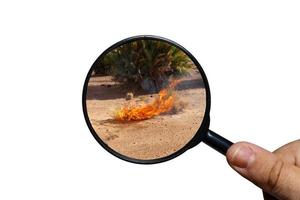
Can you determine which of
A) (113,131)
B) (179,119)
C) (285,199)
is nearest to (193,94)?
(179,119)

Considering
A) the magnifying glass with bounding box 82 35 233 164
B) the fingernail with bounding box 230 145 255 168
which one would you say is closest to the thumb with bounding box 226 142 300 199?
the fingernail with bounding box 230 145 255 168

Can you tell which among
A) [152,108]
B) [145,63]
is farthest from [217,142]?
[145,63]

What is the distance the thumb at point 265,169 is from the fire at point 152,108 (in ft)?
1.21

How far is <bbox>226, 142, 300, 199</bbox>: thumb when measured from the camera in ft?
6.06

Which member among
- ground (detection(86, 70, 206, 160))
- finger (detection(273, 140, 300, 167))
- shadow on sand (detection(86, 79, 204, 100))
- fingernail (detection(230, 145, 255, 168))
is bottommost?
finger (detection(273, 140, 300, 167))

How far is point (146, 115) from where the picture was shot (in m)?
2.03

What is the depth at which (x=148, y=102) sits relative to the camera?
203 cm

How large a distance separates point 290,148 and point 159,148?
714 mm

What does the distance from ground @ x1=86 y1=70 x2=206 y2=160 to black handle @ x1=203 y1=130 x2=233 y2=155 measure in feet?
0.26

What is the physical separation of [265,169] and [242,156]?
111 millimetres

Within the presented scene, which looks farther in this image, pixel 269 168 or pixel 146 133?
pixel 146 133

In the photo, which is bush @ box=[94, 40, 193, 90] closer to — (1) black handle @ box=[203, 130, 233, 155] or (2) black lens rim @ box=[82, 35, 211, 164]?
(2) black lens rim @ box=[82, 35, 211, 164]

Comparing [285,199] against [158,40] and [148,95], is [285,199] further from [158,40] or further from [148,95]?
[158,40]

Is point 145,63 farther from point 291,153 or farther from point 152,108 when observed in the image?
point 291,153
